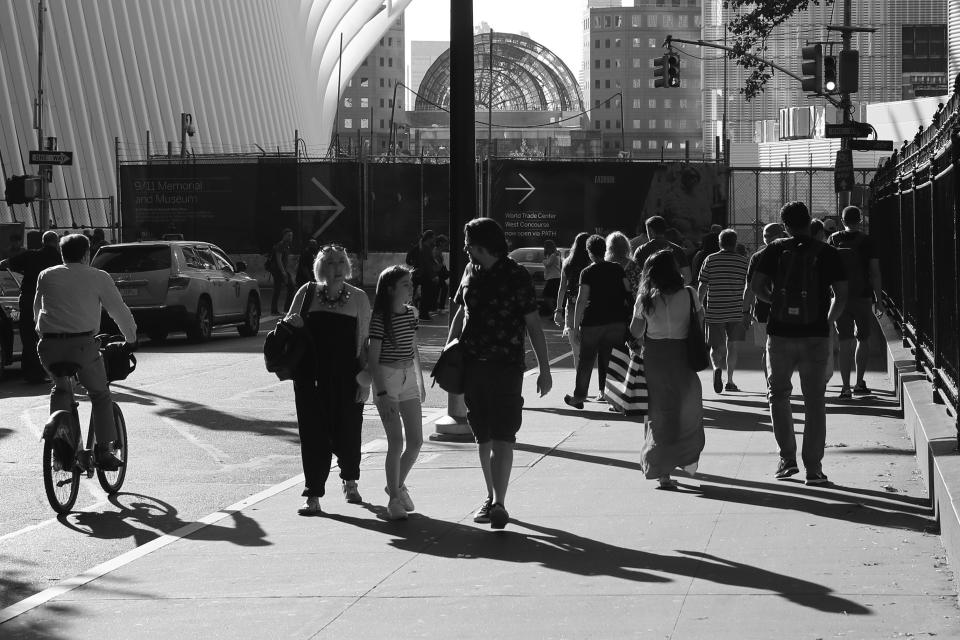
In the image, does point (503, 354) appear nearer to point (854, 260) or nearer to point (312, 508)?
point (312, 508)

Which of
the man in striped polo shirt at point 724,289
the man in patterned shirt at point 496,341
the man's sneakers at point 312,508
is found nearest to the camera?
the man in patterned shirt at point 496,341

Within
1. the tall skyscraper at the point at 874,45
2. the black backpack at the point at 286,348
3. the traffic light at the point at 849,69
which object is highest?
the tall skyscraper at the point at 874,45

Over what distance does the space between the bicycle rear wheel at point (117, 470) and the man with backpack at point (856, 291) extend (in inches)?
277

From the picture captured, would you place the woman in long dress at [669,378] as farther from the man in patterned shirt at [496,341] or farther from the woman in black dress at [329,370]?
the woman in black dress at [329,370]

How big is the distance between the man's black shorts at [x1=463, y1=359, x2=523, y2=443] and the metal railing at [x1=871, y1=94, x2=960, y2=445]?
2358 millimetres

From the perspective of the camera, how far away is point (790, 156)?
2911 inches

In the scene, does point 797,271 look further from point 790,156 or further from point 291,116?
point 291,116

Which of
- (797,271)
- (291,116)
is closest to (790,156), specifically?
(291,116)

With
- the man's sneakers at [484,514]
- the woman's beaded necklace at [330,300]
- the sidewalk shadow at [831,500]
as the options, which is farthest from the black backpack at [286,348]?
the sidewalk shadow at [831,500]

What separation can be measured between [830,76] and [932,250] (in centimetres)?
1424

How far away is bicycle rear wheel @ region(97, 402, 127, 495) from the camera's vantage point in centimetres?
934

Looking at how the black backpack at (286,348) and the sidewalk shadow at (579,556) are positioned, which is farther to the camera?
the black backpack at (286,348)

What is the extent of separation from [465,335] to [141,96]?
4926 centimetres

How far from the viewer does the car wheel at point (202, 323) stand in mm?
22672
